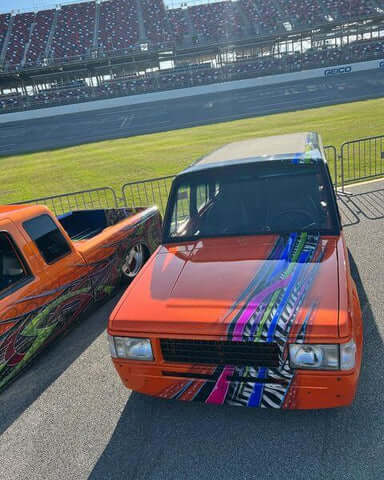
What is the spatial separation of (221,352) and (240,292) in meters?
0.46

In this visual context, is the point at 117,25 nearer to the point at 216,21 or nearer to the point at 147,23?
the point at 147,23

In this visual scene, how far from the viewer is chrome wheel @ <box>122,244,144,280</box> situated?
17.5 ft

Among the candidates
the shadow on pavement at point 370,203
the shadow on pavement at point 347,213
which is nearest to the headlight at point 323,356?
the shadow on pavement at point 347,213

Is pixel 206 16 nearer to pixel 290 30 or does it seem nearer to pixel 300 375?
pixel 290 30

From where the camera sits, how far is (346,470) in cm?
249

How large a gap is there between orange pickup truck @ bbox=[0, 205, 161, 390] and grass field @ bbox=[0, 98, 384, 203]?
25.8 ft

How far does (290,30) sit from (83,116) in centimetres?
2881

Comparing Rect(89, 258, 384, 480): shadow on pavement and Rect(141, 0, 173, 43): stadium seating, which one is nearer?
Rect(89, 258, 384, 480): shadow on pavement

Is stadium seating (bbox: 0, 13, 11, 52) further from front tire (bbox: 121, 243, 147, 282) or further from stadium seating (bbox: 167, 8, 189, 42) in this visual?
front tire (bbox: 121, 243, 147, 282)

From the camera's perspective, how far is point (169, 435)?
292cm

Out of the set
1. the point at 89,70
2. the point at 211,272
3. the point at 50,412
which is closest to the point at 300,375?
the point at 211,272

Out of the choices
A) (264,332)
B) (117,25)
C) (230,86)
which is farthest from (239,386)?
(117,25)

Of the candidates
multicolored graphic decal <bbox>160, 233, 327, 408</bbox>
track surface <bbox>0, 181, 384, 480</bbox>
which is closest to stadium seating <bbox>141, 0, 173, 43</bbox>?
track surface <bbox>0, 181, 384, 480</bbox>

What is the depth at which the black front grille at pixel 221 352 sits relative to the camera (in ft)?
8.25
